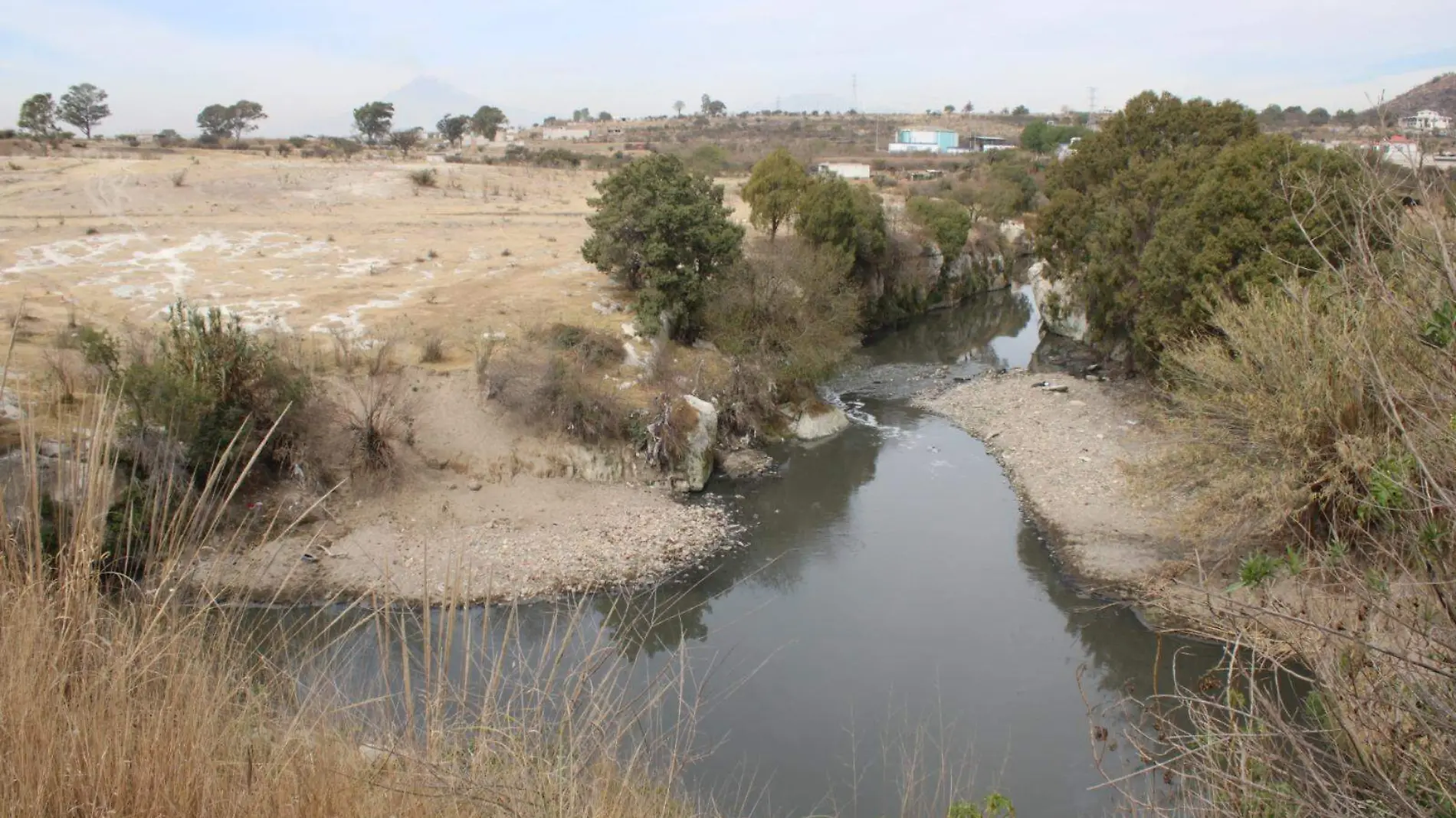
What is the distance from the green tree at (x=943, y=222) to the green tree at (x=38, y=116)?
168ft

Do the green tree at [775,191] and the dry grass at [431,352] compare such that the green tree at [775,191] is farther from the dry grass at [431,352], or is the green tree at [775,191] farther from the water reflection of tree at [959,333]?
the dry grass at [431,352]

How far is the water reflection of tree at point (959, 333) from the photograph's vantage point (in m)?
35.4

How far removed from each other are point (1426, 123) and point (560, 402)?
1803 centimetres

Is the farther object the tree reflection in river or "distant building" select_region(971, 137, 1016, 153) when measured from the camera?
"distant building" select_region(971, 137, 1016, 153)

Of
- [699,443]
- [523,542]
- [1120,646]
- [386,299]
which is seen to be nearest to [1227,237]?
[1120,646]

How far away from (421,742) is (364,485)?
1629 centimetres

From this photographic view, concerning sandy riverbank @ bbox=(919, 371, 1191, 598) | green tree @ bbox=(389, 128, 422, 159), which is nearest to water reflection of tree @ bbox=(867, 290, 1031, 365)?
sandy riverbank @ bbox=(919, 371, 1191, 598)

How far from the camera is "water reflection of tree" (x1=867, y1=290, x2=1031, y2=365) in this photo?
116 ft

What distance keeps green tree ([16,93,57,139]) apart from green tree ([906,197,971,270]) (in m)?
51.2

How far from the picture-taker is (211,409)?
1752cm

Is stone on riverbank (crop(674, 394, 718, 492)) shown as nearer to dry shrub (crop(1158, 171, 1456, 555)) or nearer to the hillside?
dry shrub (crop(1158, 171, 1456, 555))

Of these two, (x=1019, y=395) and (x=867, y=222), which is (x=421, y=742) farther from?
(x=867, y=222)

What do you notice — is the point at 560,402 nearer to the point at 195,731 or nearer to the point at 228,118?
the point at 195,731

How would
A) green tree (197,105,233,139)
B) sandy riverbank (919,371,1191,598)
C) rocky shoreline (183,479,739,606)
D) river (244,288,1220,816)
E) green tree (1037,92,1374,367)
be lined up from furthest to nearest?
green tree (197,105,233,139), green tree (1037,92,1374,367), sandy riverbank (919,371,1191,598), rocky shoreline (183,479,739,606), river (244,288,1220,816)
